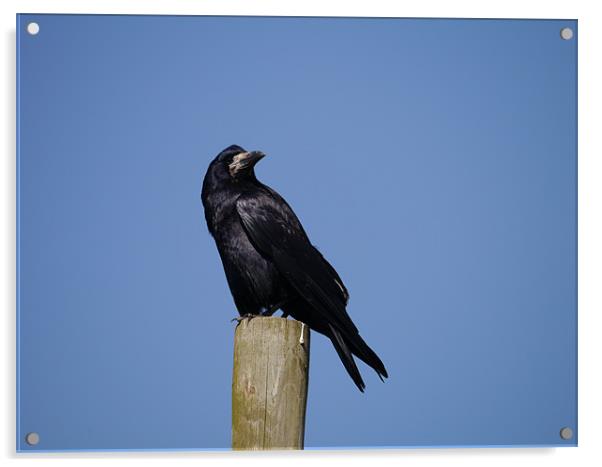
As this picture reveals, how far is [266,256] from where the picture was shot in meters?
4.76

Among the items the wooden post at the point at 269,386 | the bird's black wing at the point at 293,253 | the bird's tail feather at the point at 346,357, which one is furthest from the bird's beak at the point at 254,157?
the wooden post at the point at 269,386

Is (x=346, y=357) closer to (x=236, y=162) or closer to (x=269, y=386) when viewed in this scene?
(x=269, y=386)

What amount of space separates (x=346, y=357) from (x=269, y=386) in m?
0.82

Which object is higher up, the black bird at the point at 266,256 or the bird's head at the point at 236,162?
the bird's head at the point at 236,162

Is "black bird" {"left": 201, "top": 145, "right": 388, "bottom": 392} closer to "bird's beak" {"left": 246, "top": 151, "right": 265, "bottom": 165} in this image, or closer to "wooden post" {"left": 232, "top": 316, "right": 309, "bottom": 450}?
"bird's beak" {"left": 246, "top": 151, "right": 265, "bottom": 165}

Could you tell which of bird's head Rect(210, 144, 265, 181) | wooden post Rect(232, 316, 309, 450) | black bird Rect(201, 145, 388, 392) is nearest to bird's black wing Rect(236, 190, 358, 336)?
black bird Rect(201, 145, 388, 392)

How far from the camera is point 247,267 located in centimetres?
475

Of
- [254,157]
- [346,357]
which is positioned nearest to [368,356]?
[346,357]

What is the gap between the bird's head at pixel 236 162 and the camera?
4.83 m

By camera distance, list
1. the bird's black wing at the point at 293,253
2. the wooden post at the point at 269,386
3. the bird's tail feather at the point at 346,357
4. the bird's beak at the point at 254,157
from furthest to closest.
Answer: the bird's beak at the point at 254,157 → the bird's black wing at the point at 293,253 → the bird's tail feather at the point at 346,357 → the wooden post at the point at 269,386

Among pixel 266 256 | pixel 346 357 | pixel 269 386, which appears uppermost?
pixel 266 256

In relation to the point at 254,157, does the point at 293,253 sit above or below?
below

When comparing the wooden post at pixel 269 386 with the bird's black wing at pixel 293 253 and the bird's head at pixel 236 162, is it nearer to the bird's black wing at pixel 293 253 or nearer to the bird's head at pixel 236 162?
the bird's black wing at pixel 293 253
